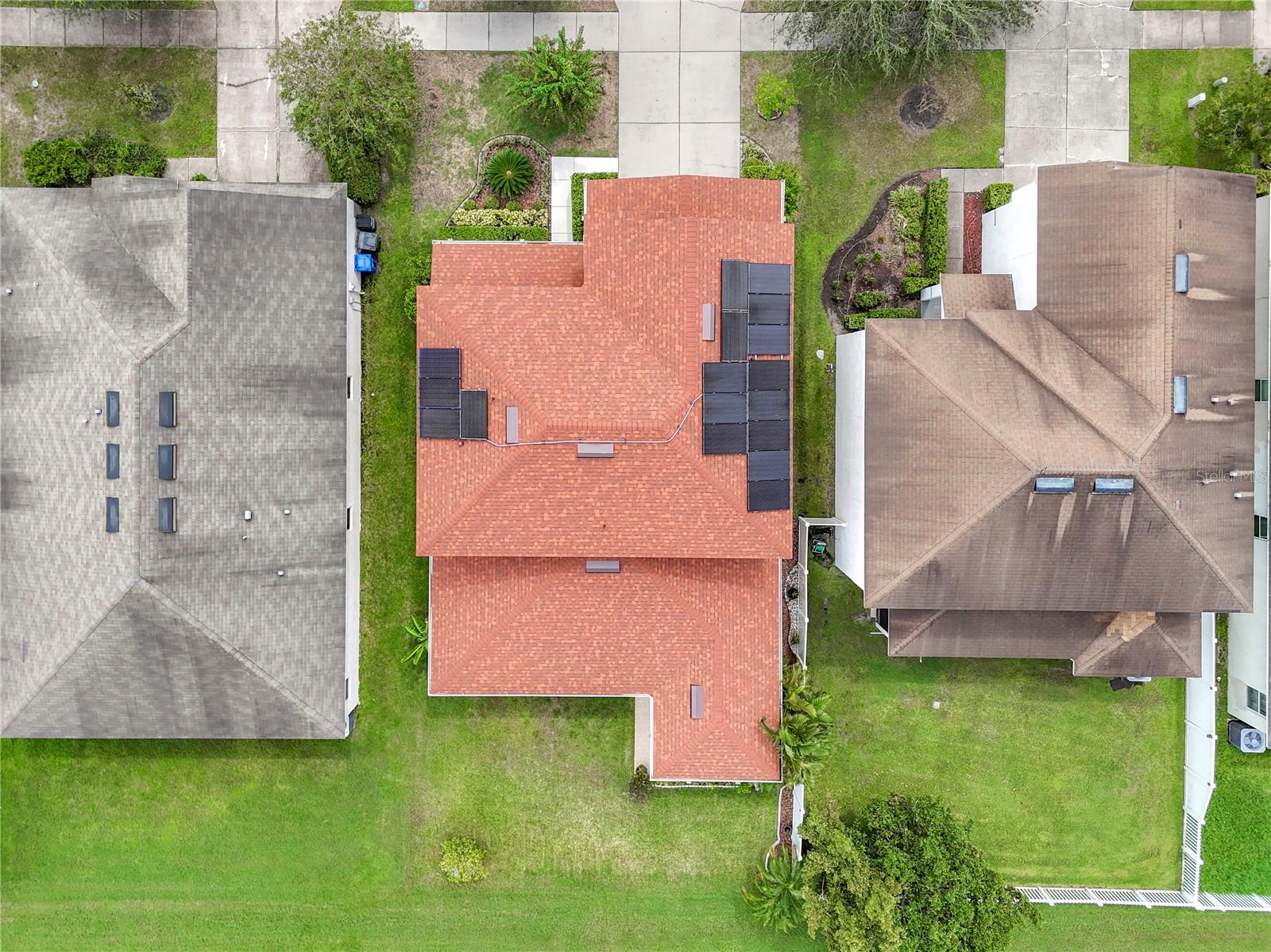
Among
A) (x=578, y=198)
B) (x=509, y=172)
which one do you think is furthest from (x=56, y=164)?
(x=578, y=198)

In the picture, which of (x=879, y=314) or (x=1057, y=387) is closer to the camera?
(x=1057, y=387)

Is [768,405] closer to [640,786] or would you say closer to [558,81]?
[558,81]

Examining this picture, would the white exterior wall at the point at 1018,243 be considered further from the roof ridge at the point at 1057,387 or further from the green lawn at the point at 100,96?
the green lawn at the point at 100,96

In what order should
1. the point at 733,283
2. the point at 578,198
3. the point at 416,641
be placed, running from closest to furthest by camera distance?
the point at 733,283 → the point at 578,198 → the point at 416,641

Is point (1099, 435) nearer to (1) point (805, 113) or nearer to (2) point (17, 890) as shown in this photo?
(1) point (805, 113)

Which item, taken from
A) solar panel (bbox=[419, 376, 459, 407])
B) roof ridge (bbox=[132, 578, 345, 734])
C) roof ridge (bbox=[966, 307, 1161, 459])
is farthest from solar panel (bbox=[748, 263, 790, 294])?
roof ridge (bbox=[132, 578, 345, 734])

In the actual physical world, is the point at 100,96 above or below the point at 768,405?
above

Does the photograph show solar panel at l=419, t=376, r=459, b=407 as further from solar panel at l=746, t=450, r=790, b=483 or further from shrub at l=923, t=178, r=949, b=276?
shrub at l=923, t=178, r=949, b=276

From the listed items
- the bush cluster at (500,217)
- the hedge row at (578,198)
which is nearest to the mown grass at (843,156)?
the hedge row at (578,198)
